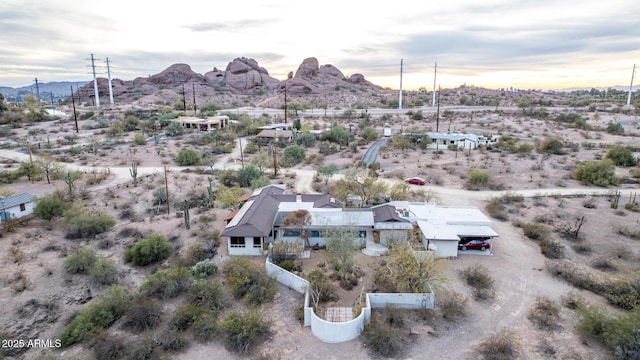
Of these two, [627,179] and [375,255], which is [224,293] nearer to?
[375,255]

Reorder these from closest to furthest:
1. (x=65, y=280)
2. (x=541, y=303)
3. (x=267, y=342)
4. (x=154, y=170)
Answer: (x=267, y=342) → (x=541, y=303) → (x=65, y=280) → (x=154, y=170)

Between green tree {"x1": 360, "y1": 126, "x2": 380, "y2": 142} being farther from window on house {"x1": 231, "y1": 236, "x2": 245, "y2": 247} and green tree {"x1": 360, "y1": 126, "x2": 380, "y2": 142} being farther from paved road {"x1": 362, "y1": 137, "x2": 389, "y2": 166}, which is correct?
window on house {"x1": 231, "y1": 236, "x2": 245, "y2": 247}

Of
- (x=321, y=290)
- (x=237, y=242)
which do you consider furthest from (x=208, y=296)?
(x=237, y=242)

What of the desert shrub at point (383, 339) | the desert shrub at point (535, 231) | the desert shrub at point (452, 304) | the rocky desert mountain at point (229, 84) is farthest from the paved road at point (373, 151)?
the rocky desert mountain at point (229, 84)

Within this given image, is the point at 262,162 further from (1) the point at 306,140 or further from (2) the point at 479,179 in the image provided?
(2) the point at 479,179

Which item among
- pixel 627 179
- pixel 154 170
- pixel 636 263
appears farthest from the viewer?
pixel 154 170

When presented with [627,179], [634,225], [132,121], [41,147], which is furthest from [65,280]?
[132,121]
